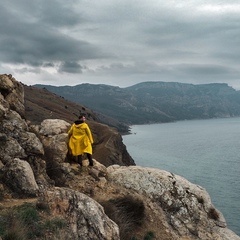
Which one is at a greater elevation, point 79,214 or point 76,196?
point 76,196

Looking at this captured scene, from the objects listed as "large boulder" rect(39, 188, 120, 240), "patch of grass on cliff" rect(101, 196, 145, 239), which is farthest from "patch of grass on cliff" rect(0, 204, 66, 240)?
"patch of grass on cliff" rect(101, 196, 145, 239)

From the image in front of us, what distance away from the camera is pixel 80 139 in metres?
16.5

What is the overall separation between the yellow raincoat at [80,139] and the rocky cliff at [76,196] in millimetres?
882

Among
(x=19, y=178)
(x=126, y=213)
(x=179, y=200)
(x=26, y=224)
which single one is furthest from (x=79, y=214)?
(x=179, y=200)

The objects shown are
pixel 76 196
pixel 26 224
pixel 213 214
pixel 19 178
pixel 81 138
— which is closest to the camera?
pixel 26 224

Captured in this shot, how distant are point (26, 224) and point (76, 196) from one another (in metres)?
2.58

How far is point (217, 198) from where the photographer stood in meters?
56.2

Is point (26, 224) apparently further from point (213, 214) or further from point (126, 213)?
point (213, 214)

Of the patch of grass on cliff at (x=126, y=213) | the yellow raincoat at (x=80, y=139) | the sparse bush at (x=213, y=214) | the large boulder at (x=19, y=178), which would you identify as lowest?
the sparse bush at (x=213, y=214)

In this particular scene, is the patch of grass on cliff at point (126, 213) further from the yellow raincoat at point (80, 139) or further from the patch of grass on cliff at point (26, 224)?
the patch of grass on cliff at point (26, 224)

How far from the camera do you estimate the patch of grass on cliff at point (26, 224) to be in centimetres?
819

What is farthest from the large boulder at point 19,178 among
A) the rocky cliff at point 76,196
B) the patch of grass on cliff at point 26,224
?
the patch of grass on cliff at point 26,224

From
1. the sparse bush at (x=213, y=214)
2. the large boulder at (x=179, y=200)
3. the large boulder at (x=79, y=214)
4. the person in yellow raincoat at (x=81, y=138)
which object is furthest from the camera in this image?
the sparse bush at (x=213, y=214)

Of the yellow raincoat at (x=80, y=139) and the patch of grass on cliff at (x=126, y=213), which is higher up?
A: the yellow raincoat at (x=80, y=139)
